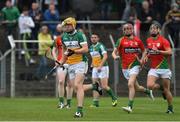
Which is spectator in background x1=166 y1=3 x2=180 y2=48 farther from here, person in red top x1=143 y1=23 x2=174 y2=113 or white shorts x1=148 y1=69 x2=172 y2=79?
white shorts x1=148 y1=69 x2=172 y2=79

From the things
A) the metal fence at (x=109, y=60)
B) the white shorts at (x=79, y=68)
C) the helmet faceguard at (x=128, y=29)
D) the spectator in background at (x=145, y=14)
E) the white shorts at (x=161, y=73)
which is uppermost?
the helmet faceguard at (x=128, y=29)

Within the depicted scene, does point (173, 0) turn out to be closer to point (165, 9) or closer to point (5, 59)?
point (165, 9)

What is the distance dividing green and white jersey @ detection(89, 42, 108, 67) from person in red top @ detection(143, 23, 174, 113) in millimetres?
4783

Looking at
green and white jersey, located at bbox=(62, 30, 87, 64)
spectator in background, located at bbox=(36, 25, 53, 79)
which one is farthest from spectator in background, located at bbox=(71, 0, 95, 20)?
green and white jersey, located at bbox=(62, 30, 87, 64)

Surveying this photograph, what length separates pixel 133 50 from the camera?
2406 cm

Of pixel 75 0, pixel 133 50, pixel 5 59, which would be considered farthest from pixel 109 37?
pixel 133 50

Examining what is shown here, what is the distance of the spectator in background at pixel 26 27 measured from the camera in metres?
34.3

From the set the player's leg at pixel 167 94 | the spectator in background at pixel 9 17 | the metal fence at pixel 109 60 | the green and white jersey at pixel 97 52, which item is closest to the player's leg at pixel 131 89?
the player's leg at pixel 167 94

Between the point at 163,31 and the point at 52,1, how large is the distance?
4979mm

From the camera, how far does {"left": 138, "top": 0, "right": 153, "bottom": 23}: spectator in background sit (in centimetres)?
3522

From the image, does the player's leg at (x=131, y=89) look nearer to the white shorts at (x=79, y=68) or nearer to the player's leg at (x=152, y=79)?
the player's leg at (x=152, y=79)

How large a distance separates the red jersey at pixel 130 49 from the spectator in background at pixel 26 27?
10.7 meters

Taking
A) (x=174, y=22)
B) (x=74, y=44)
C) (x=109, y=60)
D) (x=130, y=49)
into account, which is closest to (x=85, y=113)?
(x=74, y=44)

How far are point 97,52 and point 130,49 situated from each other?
373 cm
